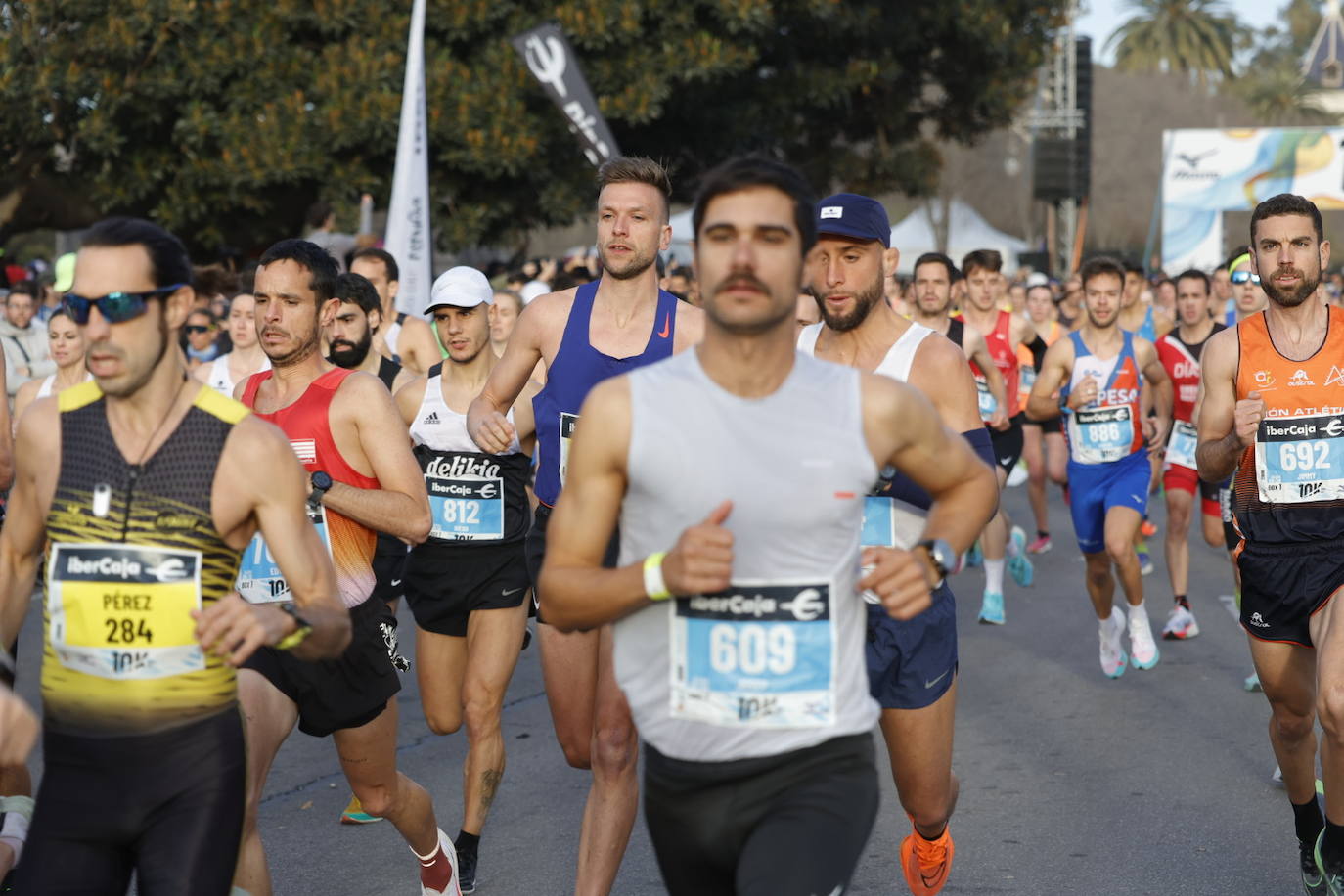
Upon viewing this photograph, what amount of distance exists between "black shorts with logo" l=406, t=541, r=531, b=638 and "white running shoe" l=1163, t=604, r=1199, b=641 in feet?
16.1

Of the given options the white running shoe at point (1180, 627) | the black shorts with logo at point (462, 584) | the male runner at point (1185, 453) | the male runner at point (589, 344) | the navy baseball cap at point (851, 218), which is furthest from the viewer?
the male runner at point (1185, 453)

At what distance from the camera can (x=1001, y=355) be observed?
12398 mm

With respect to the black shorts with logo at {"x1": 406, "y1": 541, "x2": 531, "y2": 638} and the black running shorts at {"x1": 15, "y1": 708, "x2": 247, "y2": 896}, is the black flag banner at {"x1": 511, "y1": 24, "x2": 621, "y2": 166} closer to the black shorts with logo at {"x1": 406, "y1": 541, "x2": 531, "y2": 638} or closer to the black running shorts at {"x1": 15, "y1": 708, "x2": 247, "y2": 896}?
the black shorts with logo at {"x1": 406, "y1": 541, "x2": 531, "y2": 638}

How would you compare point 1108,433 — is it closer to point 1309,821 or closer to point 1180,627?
point 1180,627

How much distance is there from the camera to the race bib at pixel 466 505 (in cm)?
637

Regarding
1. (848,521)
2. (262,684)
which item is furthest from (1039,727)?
(848,521)

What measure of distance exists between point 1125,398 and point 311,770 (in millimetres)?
4967

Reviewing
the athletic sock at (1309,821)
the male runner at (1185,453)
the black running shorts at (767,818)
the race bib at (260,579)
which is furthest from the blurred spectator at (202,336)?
the black running shorts at (767,818)

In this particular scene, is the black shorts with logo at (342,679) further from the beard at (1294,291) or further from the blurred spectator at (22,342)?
the blurred spectator at (22,342)

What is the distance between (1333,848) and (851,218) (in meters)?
2.38

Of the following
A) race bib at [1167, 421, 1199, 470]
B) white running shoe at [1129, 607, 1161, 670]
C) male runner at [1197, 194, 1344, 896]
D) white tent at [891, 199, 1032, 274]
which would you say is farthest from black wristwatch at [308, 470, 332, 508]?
white tent at [891, 199, 1032, 274]

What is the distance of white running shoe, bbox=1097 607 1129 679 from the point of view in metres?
8.81

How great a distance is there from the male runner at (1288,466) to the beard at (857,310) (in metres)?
1.26

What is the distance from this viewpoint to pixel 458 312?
666cm
